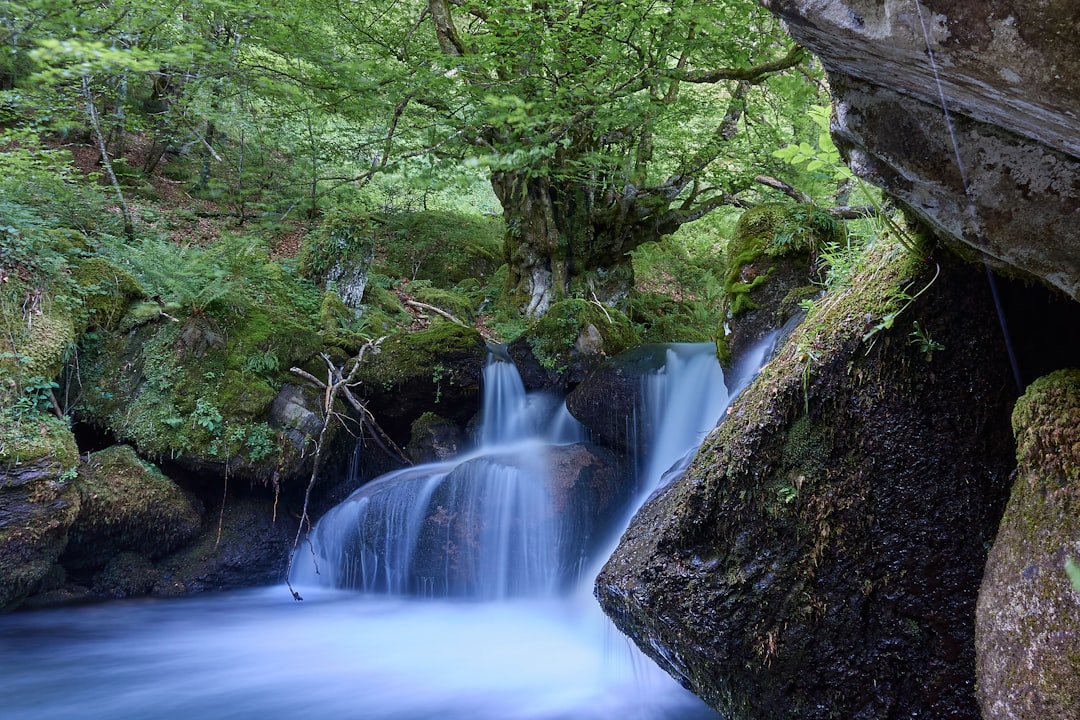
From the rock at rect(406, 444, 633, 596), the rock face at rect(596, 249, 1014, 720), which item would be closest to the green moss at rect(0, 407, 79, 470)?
the rock at rect(406, 444, 633, 596)

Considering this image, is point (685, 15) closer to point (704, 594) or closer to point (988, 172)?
point (988, 172)

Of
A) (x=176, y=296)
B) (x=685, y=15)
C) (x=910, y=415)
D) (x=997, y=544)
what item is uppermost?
(x=685, y=15)

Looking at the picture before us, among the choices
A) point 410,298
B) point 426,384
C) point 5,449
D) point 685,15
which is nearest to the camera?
point 5,449

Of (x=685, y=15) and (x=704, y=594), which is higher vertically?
(x=685, y=15)

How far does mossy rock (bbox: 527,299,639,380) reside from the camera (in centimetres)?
845

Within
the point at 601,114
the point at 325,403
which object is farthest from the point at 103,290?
the point at 601,114

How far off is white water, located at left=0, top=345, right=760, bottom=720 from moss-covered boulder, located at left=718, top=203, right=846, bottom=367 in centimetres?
141

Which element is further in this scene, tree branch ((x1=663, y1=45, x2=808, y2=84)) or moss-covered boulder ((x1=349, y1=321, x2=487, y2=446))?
moss-covered boulder ((x1=349, y1=321, x2=487, y2=446))

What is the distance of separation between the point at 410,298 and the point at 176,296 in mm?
4400

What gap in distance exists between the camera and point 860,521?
2619 millimetres

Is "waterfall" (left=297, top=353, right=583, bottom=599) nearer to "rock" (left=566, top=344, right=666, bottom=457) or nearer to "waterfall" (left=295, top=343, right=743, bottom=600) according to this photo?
"waterfall" (left=295, top=343, right=743, bottom=600)

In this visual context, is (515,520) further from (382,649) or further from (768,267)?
(768,267)

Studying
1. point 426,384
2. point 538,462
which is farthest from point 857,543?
point 426,384

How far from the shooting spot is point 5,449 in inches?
196
